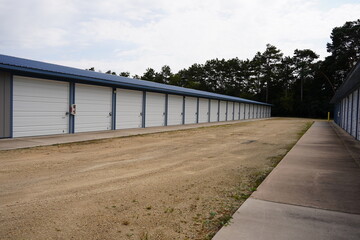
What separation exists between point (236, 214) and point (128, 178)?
276 centimetres

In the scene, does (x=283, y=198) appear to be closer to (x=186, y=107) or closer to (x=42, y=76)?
(x=42, y=76)

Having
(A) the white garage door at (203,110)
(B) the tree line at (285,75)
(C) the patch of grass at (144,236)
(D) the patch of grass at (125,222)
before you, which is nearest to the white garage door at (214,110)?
(A) the white garage door at (203,110)

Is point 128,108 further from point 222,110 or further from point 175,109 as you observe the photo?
point 222,110

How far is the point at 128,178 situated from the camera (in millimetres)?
5781

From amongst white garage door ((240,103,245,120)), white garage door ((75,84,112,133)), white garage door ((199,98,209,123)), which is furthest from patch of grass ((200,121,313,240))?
white garage door ((240,103,245,120))

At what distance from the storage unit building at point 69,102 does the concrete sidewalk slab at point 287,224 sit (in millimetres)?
10911

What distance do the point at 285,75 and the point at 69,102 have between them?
64.3 meters

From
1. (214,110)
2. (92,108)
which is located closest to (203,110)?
(214,110)

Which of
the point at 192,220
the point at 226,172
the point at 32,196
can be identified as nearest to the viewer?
the point at 192,220

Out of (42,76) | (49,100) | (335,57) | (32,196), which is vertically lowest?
(32,196)

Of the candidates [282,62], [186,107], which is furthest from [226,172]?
[282,62]

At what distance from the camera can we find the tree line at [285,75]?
54828 millimetres

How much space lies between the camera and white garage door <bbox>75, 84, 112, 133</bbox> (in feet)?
46.8

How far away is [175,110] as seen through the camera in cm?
2308
